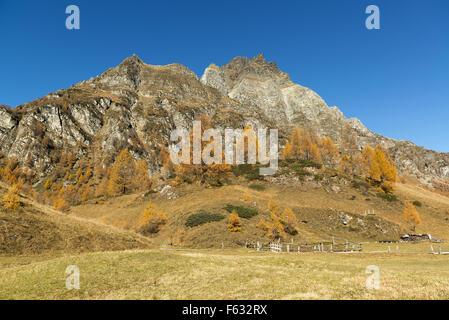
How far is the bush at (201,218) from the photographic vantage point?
54.1 metres

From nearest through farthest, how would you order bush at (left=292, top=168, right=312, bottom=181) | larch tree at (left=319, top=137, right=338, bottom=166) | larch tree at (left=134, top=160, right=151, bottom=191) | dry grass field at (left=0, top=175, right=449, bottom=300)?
dry grass field at (left=0, top=175, right=449, bottom=300) → bush at (left=292, top=168, right=312, bottom=181) → larch tree at (left=134, top=160, right=151, bottom=191) → larch tree at (left=319, top=137, right=338, bottom=166)

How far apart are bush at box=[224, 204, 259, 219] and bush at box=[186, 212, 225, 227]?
13.2ft

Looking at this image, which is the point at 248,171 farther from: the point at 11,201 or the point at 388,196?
the point at 11,201

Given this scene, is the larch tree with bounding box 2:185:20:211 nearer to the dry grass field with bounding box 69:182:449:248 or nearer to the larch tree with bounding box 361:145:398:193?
the dry grass field with bounding box 69:182:449:248

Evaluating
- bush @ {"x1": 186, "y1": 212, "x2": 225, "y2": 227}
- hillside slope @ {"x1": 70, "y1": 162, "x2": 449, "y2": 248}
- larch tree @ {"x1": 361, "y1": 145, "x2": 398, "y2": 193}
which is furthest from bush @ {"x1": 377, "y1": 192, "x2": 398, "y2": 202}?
bush @ {"x1": 186, "y1": 212, "x2": 225, "y2": 227}

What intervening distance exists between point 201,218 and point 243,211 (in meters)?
10.2

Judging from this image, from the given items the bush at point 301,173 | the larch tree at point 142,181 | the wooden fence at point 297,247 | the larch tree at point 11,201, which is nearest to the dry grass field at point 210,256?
the larch tree at point 11,201

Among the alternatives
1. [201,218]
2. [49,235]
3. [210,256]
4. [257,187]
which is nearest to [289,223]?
[201,218]

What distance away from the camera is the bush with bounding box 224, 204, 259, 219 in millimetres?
56631

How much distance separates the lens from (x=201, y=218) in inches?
2178

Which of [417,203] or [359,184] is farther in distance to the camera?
[359,184]
